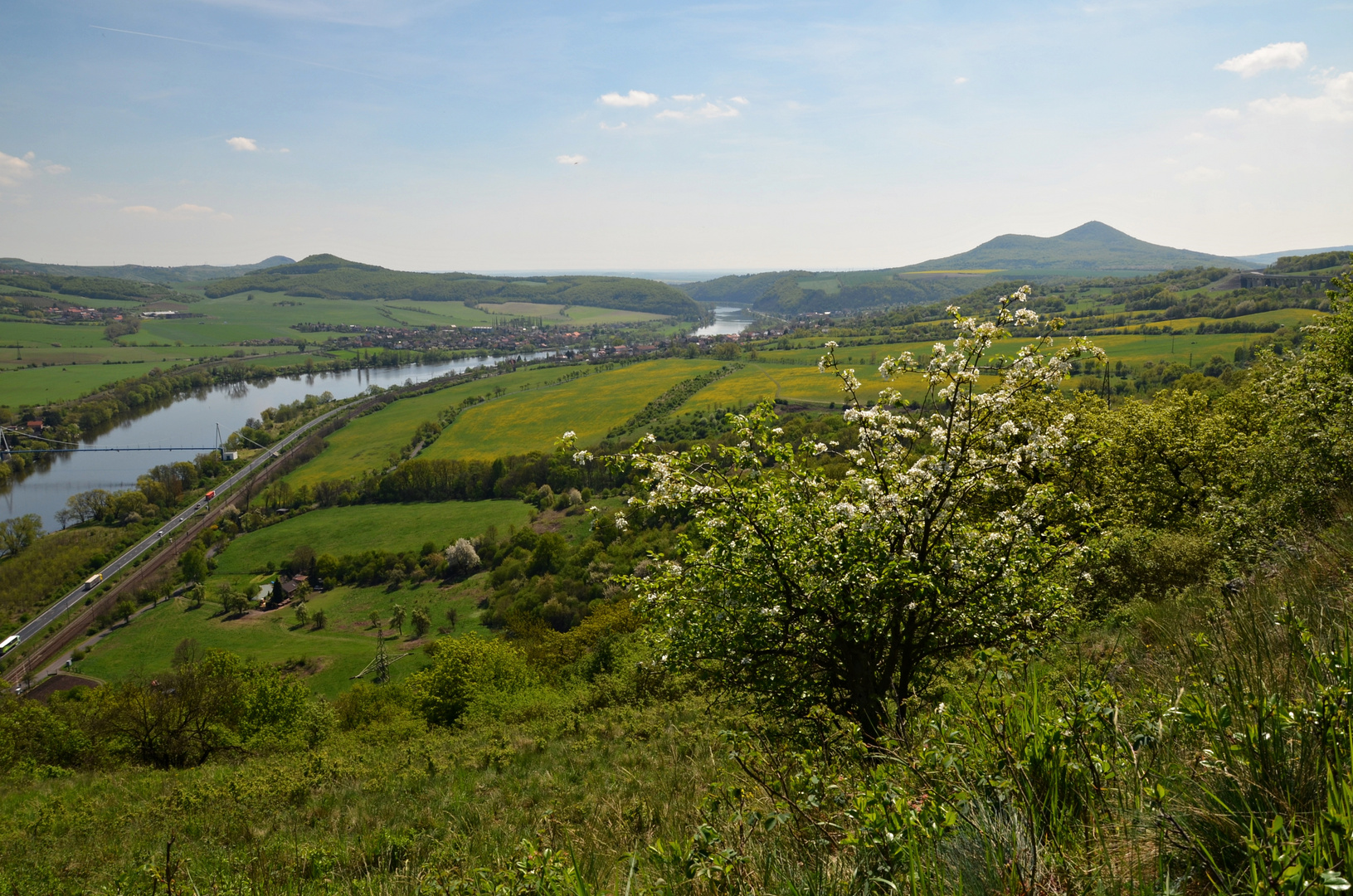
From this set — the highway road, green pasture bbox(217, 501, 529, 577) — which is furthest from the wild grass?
green pasture bbox(217, 501, 529, 577)

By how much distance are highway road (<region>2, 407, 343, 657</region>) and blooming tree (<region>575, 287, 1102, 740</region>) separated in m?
89.4

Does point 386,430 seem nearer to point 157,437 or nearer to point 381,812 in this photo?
point 157,437

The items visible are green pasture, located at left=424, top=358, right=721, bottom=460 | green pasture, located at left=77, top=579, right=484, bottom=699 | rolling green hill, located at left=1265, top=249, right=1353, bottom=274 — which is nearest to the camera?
green pasture, located at left=77, top=579, right=484, bottom=699

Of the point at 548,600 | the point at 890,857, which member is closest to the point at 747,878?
the point at 890,857

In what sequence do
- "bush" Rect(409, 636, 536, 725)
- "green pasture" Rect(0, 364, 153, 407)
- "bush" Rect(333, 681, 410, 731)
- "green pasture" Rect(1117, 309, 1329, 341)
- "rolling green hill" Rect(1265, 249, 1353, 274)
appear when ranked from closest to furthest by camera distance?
"bush" Rect(409, 636, 536, 725)
"bush" Rect(333, 681, 410, 731)
"green pasture" Rect(1117, 309, 1329, 341)
"green pasture" Rect(0, 364, 153, 407)
"rolling green hill" Rect(1265, 249, 1353, 274)

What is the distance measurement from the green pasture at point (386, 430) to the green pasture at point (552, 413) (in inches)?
318

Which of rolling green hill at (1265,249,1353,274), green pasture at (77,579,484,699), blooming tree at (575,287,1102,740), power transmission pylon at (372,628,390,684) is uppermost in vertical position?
rolling green hill at (1265,249,1353,274)

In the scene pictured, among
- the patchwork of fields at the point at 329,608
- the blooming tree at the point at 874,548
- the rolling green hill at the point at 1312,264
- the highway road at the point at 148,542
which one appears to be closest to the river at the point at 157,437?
the highway road at the point at 148,542

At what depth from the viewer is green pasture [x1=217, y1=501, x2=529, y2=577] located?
89562 millimetres

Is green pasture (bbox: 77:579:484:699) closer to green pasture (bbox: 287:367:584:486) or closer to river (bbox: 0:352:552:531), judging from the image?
green pasture (bbox: 287:367:584:486)

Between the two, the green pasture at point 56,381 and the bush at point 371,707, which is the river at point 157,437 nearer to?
the green pasture at point 56,381

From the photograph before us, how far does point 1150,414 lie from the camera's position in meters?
21.7

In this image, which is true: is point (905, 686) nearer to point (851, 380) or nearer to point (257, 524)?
point (851, 380)

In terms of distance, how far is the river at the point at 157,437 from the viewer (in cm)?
10956
